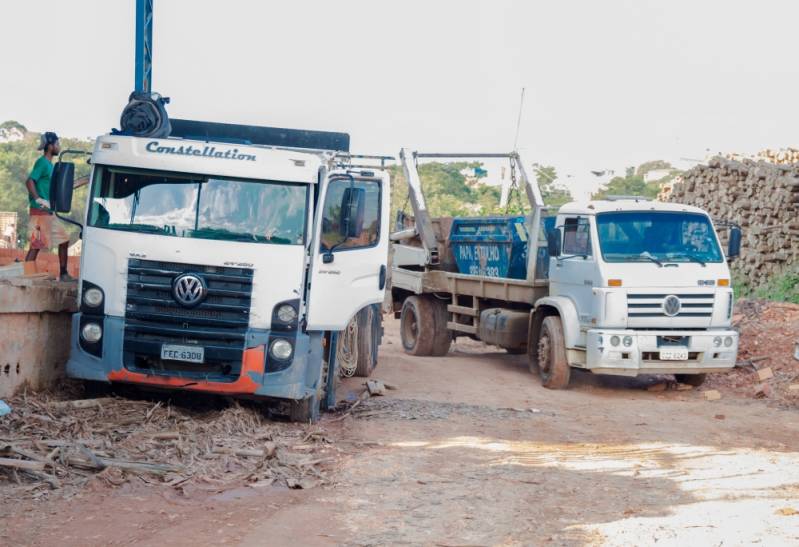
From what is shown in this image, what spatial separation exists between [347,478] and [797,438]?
551 centimetres

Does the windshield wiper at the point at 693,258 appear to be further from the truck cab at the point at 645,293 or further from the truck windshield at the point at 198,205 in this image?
the truck windshield at the point at 198,205

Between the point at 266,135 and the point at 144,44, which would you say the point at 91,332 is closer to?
the point at 266,135

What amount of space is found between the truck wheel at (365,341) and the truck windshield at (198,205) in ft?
11.7

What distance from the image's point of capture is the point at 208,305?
9469mm

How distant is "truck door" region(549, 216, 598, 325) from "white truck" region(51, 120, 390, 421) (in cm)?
476

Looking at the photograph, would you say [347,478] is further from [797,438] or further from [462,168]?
[462,168]

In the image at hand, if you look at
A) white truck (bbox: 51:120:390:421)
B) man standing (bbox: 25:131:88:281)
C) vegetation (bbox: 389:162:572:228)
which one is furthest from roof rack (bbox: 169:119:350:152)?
vegetation (bbox: 389:162:572:228)

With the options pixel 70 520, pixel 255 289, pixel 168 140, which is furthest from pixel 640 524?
pixel 168 140

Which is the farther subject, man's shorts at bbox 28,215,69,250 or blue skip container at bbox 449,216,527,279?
blue skip container at bbox 449,216,527,279

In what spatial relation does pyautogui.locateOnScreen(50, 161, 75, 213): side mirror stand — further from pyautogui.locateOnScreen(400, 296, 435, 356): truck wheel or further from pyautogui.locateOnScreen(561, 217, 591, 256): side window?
pyautogui.locateOnScreen(400, 296, 435, 356): truck wheel

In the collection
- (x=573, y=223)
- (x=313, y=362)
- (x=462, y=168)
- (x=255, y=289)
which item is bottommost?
(x=313, y=362)

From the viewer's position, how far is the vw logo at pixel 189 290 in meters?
9.42

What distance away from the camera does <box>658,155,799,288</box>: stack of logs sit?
19.8 m

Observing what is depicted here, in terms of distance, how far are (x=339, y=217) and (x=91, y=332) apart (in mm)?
2510
